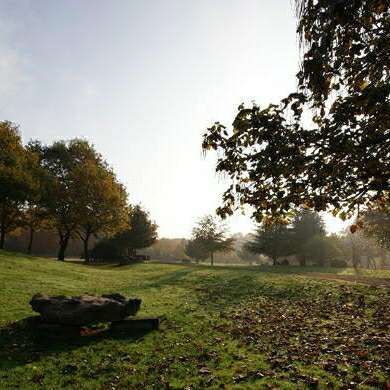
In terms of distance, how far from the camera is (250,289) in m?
25.9

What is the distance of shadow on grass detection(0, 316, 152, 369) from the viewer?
11.1 metres

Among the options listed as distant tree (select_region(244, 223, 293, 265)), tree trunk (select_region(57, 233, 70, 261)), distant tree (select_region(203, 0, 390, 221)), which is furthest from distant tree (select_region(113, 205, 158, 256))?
distant tree (select_region(203, 0, 390, 221))

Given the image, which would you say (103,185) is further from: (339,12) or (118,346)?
(339,12)

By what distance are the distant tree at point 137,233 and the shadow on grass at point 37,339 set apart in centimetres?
4672

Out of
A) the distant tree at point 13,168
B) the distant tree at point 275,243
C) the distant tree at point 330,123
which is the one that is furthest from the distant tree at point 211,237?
the distant tree at point 330,123

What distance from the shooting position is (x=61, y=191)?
50.3 meters

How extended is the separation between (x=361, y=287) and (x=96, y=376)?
1976 centimetres

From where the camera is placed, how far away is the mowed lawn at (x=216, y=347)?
373 inches

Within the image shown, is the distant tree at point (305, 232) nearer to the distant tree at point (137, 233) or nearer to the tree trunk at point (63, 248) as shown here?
the distant tree at point (137, 233)

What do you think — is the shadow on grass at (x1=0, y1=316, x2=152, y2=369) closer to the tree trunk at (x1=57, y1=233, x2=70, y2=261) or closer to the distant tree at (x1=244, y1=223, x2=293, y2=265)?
the tree trunk at (x1=57, y1=233, x2=70, y2=261)

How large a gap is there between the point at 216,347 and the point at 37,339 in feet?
20.2

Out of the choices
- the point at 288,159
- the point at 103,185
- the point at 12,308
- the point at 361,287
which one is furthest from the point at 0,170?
the point at 288,159

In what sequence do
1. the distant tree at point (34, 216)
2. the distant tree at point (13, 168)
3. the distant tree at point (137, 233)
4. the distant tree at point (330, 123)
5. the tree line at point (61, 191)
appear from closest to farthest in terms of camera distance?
the distant tree at point (330, 123) → the distant tree at point (13, 168) → the tree line at point (61, 191) → the distant tree at point (34, 216) → the distant tree at point (137, 233)

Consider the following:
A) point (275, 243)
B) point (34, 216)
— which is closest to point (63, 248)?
point (34, 216)
